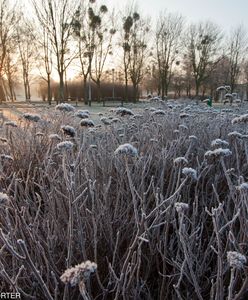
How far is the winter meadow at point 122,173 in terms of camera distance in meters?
1.52

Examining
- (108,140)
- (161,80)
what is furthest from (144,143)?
(161,80)

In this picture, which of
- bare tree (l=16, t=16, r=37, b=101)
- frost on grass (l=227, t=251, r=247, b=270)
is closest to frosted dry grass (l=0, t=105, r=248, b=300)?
frost on grass (l=227, t=251, r=247, b=270)

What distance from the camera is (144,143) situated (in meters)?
3.87

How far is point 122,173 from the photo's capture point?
8.21 ft

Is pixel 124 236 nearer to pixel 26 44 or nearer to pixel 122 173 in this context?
pixel 122 173

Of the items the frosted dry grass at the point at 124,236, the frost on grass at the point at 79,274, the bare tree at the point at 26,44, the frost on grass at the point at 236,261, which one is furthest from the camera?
the bare tree at the point at 26,44

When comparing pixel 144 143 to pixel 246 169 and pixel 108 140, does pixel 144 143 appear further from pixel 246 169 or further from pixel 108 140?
pixel 246 169

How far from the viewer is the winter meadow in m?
1.52

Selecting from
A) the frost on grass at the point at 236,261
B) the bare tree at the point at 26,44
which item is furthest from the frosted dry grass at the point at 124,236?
the bare tree at the point at 26,44

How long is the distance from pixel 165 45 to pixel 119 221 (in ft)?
161

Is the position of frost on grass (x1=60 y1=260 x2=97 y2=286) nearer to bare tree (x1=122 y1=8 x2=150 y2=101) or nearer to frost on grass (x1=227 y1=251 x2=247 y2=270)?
frost on grass (x1=227 y1=251 x2=247 y2=270)

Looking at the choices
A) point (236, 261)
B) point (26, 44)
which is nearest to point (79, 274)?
point (236, 261)

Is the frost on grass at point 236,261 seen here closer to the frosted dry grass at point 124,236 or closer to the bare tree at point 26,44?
the frosted dry grass at point 124,236

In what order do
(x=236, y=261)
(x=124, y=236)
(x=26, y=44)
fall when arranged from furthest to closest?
(x=26, y=44)
(x=124, y=236)
(x=236, y=261)
